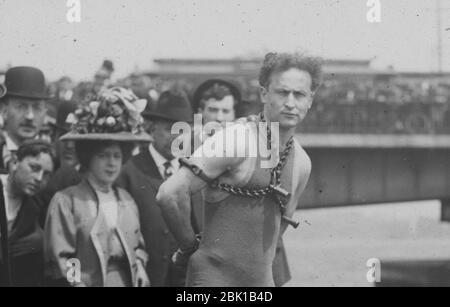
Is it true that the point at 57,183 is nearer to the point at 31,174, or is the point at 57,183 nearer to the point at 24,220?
the point at 31,174

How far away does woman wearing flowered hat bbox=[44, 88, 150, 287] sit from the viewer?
5031 mm

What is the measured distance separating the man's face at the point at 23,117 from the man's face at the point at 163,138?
0.59 m

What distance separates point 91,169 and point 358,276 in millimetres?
1477

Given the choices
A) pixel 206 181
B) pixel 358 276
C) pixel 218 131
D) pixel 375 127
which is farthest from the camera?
pixel 375 127

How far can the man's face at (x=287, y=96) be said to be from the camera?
4.78m

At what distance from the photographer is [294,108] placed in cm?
479

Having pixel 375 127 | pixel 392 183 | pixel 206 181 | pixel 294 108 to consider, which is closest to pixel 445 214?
pixel 392 183

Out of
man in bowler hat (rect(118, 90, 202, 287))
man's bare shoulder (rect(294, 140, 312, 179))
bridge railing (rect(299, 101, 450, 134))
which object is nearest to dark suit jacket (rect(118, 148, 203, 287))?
man in bowler hat (rect(118, 90, 202, 287))

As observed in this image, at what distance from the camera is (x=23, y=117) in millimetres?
5289

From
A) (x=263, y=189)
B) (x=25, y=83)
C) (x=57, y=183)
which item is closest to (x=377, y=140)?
(x=263, y=189)

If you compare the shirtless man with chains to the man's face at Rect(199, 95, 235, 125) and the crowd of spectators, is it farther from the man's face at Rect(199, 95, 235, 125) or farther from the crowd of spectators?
the crowd of spectators

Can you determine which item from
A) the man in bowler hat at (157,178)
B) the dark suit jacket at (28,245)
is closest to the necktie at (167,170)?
the man in bowler hat at (157,178)

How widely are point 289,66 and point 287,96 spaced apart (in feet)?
0.48

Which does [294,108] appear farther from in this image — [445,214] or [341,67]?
[445,214]
